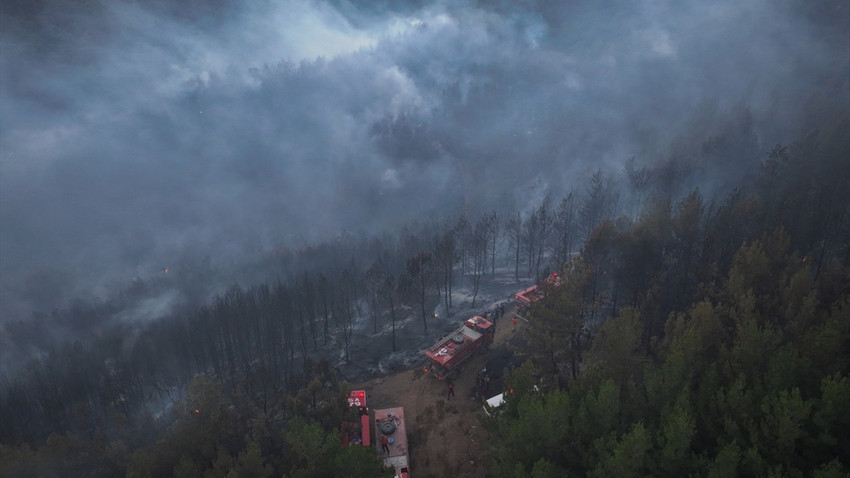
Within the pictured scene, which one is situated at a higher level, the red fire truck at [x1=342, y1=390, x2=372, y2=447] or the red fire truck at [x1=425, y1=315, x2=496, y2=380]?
the red fire truck at [x1=425, y1=315, x2=496, y2=380]

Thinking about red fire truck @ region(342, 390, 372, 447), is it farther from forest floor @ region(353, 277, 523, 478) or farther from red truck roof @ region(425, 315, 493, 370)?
red truck roof @ region(425, 315, 493, 370)

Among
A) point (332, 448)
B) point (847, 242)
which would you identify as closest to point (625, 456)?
point (332, 448)

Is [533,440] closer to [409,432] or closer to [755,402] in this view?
[755,402]

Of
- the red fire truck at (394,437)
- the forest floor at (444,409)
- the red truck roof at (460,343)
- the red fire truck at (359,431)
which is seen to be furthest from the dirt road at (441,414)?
the red fire truck at (359,431)

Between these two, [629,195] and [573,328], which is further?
[629,195]

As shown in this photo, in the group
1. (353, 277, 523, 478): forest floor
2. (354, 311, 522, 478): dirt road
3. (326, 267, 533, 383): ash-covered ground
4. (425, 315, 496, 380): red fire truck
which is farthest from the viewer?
(326, 267, 533, 383): ash-covered ground

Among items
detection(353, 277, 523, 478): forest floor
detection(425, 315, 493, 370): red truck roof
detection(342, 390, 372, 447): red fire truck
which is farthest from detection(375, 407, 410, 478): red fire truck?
detection(425, 315, 493, 370): red truck roof

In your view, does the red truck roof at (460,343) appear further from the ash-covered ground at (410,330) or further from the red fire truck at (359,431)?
the red fire truck at (359,431)
